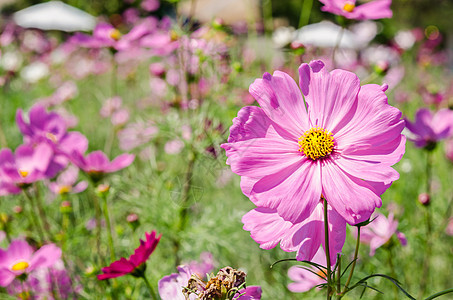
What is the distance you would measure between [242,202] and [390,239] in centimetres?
80

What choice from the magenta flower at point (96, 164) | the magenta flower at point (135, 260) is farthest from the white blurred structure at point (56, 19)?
the magenta flower at point (135, 260)

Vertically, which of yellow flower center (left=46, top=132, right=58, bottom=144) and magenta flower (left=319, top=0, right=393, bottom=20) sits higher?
magenta flower (left=319, top=0, right=393, bottom=20)

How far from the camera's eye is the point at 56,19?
6.68 metres

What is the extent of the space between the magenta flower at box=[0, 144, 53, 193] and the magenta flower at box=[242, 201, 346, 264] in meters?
0.51

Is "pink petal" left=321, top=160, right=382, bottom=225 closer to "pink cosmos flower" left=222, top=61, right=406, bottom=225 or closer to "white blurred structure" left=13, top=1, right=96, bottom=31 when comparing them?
"pink cosmos flower" left=222, top=61, right=406, bottom=225

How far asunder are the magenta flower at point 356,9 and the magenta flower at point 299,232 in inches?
13.6

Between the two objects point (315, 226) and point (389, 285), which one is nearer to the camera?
point (315, 226)

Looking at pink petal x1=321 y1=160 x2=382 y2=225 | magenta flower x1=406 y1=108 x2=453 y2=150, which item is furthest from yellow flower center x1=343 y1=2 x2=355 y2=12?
pink petal x1=321 y1=160 x2=382 y2=225

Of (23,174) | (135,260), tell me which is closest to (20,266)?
(23,174)

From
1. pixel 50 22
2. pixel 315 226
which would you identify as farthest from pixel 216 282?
pixel 50 22

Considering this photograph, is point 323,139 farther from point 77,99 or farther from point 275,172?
point 77,99

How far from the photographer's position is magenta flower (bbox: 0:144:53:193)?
0.76m

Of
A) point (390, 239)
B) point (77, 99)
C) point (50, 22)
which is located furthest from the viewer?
point (50, 22)

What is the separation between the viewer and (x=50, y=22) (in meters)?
6.58
